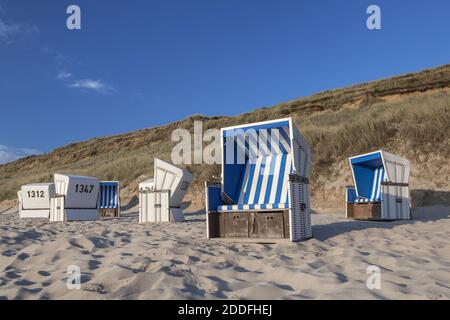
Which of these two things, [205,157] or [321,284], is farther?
[205,157]

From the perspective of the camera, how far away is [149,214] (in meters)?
11.1

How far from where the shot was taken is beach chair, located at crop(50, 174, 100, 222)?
1235 cm

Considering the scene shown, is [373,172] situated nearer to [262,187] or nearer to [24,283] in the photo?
[262,187]

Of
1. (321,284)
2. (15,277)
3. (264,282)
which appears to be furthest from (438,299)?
(15,277)

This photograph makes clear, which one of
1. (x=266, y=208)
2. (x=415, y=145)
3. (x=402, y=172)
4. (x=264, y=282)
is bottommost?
(x=264, y=282)

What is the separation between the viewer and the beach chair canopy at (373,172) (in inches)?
408

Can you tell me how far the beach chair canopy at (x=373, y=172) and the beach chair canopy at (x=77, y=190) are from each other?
8936mm

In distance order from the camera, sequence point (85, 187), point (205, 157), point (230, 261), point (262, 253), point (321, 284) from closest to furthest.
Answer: point (321, 284) < point (230, 261) < point (262, 253) < point (85, 187) < point (205, 157)

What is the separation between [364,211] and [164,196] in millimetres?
5797

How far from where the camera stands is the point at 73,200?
12.7 metres

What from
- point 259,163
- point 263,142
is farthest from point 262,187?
point 263,142

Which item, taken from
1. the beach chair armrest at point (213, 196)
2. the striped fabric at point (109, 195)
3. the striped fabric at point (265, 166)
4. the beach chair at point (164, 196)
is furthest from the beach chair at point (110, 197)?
the beach chair armrest at point (213, 196)

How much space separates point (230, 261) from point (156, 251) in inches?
36.5

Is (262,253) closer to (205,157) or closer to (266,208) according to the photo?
(266,208)
